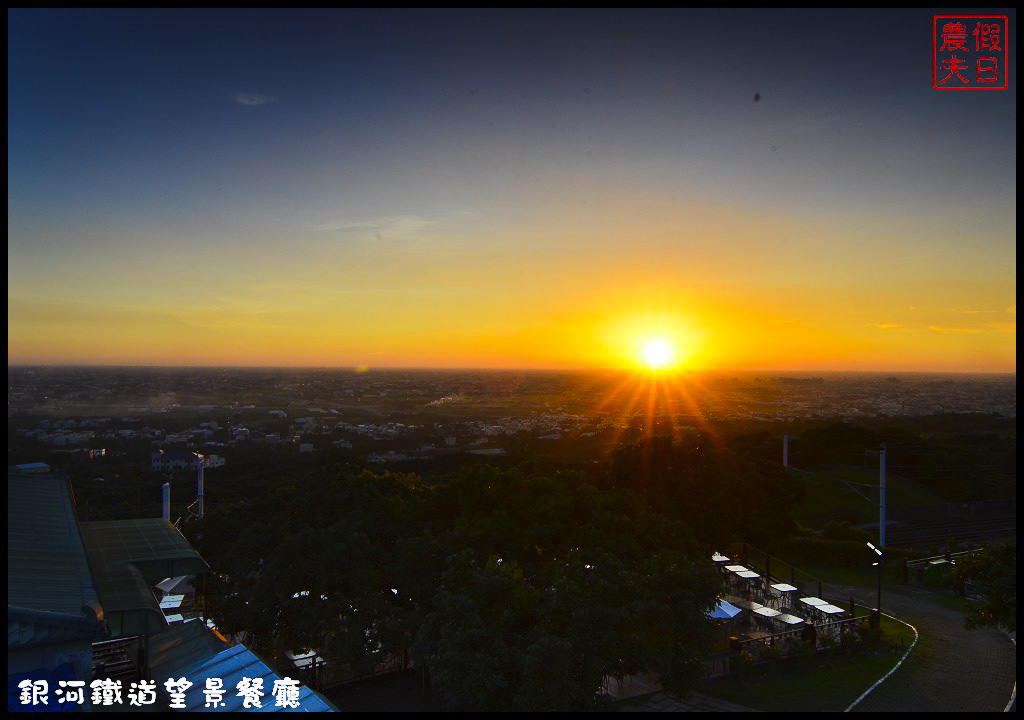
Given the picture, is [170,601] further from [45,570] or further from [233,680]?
[233,680]

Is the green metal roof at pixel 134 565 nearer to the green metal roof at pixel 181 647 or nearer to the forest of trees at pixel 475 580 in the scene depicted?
the green metal roof at pixel 181 647

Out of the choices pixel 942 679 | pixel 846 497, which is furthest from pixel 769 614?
pixel 846 497

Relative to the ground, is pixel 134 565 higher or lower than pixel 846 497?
higher

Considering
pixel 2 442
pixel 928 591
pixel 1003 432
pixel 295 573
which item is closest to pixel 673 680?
pixel 295 573

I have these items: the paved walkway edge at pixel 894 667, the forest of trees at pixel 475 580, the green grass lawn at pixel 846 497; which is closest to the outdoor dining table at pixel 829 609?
the paved walkway edge at pixel 894 667

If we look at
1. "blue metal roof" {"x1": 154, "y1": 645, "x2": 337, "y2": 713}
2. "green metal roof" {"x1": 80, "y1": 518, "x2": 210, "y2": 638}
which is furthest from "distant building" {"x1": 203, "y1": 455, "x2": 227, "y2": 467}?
"blue metal roof" {"x1": 154, "y1": 645, "x2": 337, "y2": 713}
